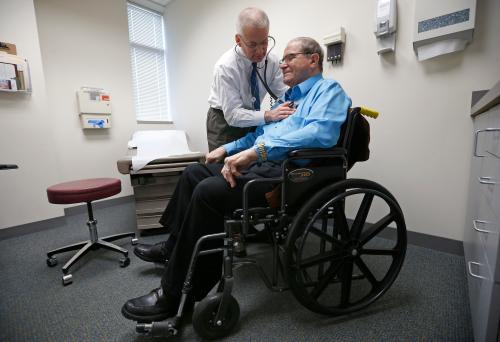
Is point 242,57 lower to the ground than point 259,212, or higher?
higher

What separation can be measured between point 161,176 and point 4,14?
68.0 inches

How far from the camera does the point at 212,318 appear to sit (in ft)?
2.90

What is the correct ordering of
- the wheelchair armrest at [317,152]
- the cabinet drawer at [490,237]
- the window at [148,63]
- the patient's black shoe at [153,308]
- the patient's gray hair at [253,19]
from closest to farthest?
the cabinet drawer at [490,237], the wheelchair armrest at [317,152], the patient's black shoe at [153,308], the patient's gray hair at [253,19], the window at [148,63]

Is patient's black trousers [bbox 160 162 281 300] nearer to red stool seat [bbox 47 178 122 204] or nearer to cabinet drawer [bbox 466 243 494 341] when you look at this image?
cabinet drawer [bbox 466 243 494 341]

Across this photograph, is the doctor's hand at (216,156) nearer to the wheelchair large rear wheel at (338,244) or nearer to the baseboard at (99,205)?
the wheelchair large rear wheel at (338,244)

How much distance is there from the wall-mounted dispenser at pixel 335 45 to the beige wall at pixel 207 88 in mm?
49

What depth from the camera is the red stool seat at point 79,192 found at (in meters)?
1.46

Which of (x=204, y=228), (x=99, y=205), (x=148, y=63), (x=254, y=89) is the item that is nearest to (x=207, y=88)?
(x=148, y=63)

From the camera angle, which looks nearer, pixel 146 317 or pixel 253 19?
pixel 146 317

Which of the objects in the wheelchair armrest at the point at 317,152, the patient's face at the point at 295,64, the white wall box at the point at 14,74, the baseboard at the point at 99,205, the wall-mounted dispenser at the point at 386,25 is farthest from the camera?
the baseboard at the point at 99,205

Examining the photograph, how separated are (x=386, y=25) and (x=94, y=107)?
2748 mm

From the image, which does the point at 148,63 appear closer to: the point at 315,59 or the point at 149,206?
the point at 149,206

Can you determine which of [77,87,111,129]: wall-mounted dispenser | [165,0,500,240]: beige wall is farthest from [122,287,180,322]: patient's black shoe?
[77,87,111,129]: wall-mounted dispenser

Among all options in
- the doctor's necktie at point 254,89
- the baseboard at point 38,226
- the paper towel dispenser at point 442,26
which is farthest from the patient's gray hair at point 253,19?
the baseboard at point 38,226
